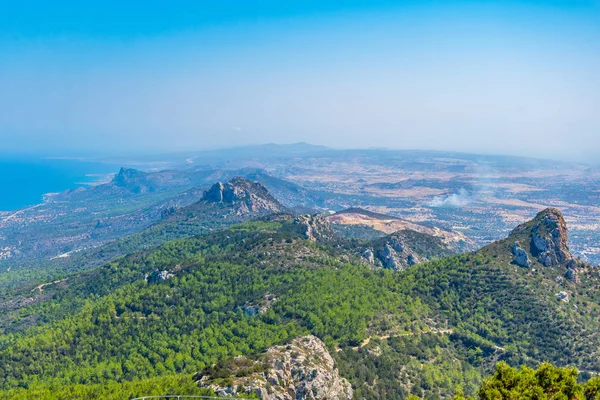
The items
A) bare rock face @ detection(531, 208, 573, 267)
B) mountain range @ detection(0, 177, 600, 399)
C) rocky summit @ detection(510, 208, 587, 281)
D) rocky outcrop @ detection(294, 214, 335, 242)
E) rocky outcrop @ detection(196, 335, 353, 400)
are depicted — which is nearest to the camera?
rocky outcrop @ detection(196, 335, 353, 400)

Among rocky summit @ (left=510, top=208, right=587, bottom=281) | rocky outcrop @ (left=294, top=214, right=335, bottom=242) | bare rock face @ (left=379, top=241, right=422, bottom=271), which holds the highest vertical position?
rocky summit @ (left=510, top=208, right=587, bottom=281)

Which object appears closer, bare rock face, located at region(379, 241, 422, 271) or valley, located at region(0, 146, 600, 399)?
valley, located at region(0, 146, 600, 399)

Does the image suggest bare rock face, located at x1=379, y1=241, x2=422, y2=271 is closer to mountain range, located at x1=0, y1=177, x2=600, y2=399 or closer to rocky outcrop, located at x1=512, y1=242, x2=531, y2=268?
mountain range, located at x1=0, y1=177, x2=600, y2=399

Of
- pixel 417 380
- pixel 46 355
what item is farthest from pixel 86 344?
pixel 417 380

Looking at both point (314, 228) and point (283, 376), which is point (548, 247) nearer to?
point (314, 228)

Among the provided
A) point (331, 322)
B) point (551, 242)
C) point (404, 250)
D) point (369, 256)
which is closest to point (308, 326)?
point (331, 322)

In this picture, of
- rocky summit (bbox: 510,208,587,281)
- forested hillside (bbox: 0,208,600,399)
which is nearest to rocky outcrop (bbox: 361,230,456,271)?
forested hillside (bbox: 0,208,600,399)

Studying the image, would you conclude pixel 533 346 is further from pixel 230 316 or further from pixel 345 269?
pixel 230 316

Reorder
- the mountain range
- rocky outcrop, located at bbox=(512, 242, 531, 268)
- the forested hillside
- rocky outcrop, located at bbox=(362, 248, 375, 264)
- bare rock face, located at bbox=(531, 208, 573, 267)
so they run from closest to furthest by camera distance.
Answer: the mountain range → the forested hillside → rocky outcrop, located at bbox=(512, 242, 531, 268) → bare rock face, located at bbox=(531, 208, 573, 267) → rocky outcrop, located at bbox=(362, 248, 375, 264)
